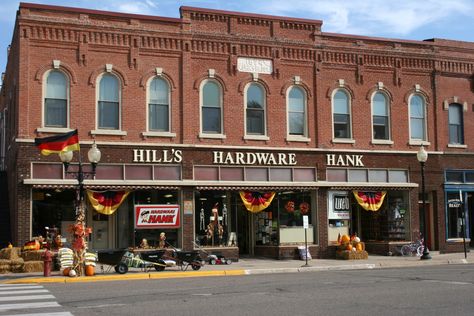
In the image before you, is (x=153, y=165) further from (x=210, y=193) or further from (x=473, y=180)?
(x=473, y=180)

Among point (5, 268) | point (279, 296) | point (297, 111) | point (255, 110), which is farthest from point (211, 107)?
point (279, 296)

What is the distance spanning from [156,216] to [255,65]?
763 cm

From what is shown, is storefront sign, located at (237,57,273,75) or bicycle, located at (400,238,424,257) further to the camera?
bicycle, located at (400,238,424,257)

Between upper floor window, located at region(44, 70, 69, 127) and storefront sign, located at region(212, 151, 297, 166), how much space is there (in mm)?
6082

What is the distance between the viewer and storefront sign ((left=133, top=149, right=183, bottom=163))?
81.4 ft

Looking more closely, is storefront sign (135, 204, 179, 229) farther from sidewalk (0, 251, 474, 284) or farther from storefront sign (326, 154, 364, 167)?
storefront sign (326, 154, 364, 167)

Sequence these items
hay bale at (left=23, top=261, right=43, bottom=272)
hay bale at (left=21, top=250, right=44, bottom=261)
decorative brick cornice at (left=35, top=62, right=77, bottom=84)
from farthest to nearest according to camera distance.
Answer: decorative brick cornice at (left=35, top=62, right=77, bottom=84)
hay bale at (left=21, top=250, right=44, bottom=261)
hay bale at (left=23, top=261, right=43, bottom=272)

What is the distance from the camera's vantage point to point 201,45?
86.7 feet

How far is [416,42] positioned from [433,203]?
299 inches

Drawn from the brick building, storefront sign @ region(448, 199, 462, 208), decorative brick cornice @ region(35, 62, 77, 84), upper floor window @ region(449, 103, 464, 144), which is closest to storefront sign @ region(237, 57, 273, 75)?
the brick building

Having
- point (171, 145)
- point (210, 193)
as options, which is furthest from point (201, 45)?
point (210, 193)

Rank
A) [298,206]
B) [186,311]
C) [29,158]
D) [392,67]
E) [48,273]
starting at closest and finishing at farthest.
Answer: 1. [186,311]
2. [48,273]
3. [29,158]
4. [298,206]
5. [392,67]

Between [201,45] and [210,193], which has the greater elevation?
[201,45]

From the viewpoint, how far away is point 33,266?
857 inches
